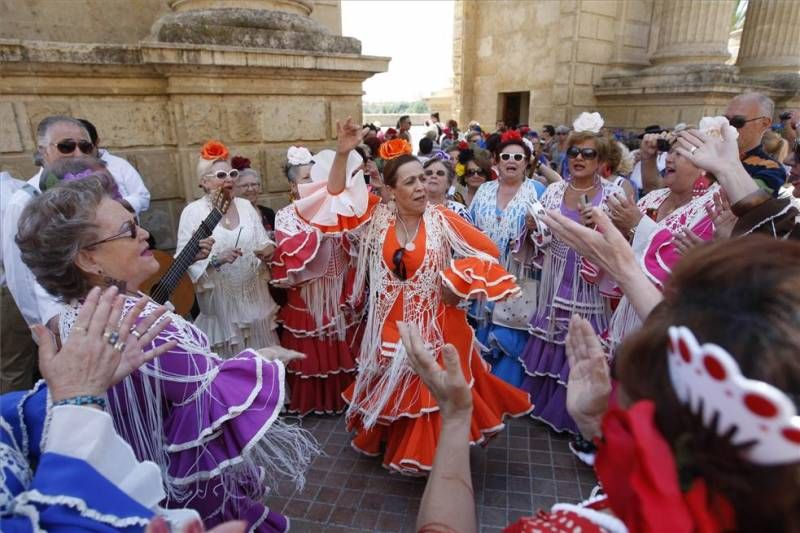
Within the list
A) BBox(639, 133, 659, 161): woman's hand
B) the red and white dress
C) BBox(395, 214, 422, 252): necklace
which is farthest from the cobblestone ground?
BBox(639, 133, 659, 161): woman's hand

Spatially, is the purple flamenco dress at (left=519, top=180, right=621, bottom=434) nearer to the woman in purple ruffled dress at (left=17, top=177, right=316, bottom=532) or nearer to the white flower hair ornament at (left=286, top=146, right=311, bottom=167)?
the white flower hair ornament at (left=286, top=146, right=311, bottom=167)

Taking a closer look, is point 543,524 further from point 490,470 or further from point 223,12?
point 223,12

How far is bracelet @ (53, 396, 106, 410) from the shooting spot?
1180 mm

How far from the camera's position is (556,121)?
1262cm

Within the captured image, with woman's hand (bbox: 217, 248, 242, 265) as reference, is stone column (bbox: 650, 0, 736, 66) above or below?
above

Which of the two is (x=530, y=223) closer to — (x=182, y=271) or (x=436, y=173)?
(x=436, y=173)

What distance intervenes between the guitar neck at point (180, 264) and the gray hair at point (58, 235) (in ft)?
4.13

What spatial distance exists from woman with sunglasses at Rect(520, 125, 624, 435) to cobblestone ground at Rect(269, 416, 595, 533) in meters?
0.34

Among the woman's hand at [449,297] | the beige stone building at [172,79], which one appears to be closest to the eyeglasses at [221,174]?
the beige stone building at [172,79]

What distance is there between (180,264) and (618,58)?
530 inches

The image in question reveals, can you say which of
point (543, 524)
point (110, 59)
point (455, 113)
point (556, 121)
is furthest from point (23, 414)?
point (455, 113)

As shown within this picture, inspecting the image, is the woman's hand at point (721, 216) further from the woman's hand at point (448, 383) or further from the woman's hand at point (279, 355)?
the woman's hand at point (279, 355)

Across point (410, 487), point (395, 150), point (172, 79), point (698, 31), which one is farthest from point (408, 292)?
point (698, 31)

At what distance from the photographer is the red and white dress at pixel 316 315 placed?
361 centimetres
